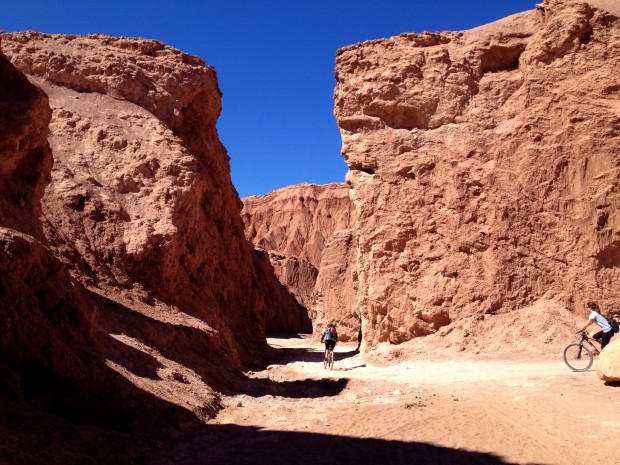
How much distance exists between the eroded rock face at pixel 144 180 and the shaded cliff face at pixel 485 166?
15.2ft

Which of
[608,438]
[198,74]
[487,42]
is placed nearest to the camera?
[608,438]

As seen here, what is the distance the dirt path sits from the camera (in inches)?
223

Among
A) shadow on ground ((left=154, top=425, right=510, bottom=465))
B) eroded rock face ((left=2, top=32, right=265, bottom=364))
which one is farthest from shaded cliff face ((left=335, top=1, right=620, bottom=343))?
shadow on ground ((left=154, top=425, right=510, bottom=465))

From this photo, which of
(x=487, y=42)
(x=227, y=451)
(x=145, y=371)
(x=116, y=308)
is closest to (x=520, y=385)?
(x=227, y=451)

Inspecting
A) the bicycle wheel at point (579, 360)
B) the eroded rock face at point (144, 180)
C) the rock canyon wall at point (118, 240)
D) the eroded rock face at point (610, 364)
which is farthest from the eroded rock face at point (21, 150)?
the bicycle wheel at point (579, 360)

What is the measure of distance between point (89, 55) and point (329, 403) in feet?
45.9

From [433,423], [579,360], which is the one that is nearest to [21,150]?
[433,423]

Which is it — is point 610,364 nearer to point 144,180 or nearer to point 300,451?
point 300,451

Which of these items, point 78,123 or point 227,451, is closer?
point 227,451

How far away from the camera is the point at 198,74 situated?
18750mm

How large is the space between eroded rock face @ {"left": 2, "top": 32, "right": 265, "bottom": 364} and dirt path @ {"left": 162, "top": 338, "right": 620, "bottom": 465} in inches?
185

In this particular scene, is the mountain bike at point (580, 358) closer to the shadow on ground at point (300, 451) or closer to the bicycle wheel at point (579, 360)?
the bicycle wheel at point (579, 360)

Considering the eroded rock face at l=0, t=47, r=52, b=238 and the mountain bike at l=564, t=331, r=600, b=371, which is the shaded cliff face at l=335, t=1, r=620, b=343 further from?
the eroded rock face at l=0, t=47, r=52, b=238

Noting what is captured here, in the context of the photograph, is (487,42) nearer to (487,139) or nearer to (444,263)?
(487,139)
